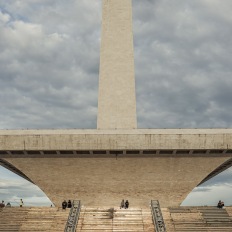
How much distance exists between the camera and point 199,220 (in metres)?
25.7

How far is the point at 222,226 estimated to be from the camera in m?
25.3

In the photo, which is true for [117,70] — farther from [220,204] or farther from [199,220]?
[199,220]

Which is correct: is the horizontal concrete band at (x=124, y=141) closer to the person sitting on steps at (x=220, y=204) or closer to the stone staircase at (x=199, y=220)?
the person sitting on steps at (x=220, y=204)

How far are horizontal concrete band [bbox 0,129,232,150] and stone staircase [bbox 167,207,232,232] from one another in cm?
594

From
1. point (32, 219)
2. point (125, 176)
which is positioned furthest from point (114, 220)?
point (125, 176)

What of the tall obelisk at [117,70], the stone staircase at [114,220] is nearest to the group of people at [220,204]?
the stone staircase at [114,220]

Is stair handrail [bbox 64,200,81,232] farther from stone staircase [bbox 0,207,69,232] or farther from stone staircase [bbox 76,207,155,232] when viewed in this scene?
stone staircase [bbox 0,207,69,232]

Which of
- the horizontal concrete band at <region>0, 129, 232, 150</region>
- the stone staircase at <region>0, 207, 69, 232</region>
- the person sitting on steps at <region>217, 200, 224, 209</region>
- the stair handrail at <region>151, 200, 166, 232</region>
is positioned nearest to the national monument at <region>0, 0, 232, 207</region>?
the horizontal concrete band at <region>0, 129, 232, 150</region>

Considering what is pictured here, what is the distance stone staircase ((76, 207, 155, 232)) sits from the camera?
24250 mm

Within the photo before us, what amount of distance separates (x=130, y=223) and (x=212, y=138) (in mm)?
10998

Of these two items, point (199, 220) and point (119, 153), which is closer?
point (199, 220)

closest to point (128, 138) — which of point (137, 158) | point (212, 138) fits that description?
point (137, 158)

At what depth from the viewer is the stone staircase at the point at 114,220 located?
24250 millimetres

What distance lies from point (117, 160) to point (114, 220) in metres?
8.08
